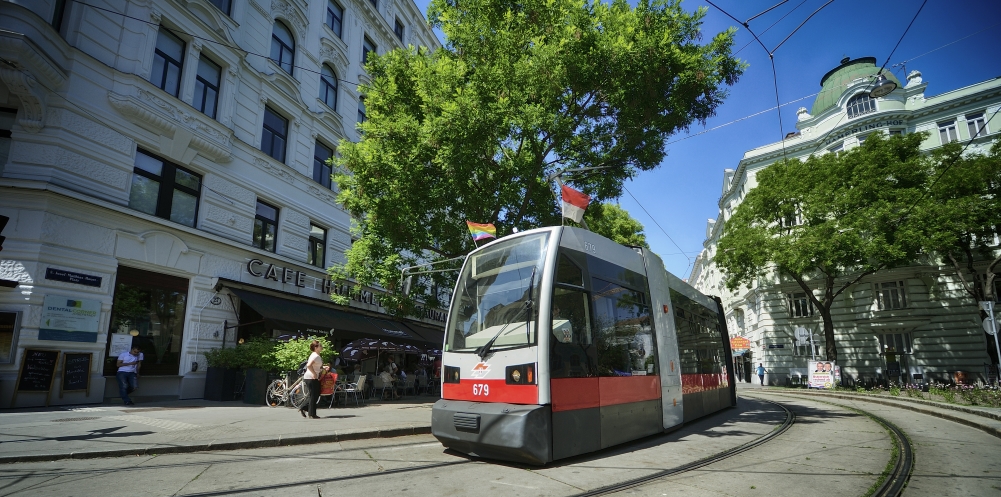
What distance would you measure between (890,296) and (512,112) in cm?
3001

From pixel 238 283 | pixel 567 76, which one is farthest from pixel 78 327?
pixel 567 76

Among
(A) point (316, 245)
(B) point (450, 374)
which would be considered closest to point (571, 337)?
(B) point (450, 374)

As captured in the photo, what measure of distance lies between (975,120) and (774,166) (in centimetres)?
1331

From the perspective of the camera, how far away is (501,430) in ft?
18.5

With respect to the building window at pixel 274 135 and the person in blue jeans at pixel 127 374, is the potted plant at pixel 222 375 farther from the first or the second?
the building window at pixel 274 135

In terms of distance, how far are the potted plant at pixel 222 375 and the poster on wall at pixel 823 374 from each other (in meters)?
26.7

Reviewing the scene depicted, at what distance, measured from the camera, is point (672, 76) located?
11906 mm

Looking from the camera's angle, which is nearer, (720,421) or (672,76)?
(720,421)

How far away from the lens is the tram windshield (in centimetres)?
610

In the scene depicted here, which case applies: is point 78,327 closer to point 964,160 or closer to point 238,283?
point 238,283

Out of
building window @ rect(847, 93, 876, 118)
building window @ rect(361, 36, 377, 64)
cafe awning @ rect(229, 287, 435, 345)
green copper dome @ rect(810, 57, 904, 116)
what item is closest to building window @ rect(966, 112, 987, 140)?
building window @ rect(847, 93, 876, 118)

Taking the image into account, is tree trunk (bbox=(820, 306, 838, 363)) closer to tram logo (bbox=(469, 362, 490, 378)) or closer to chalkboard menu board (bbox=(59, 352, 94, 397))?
tram logo (bbox=(469, 362, 490, 378))

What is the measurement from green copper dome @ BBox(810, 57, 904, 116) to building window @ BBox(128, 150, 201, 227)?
37.5m

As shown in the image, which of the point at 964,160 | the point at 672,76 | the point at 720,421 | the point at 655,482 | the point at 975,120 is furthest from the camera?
the point at 975,120
